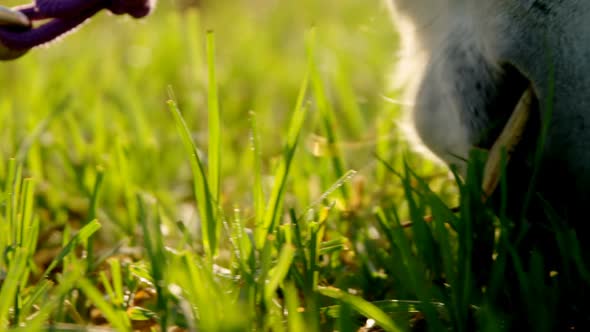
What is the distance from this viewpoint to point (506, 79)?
1.29 metres

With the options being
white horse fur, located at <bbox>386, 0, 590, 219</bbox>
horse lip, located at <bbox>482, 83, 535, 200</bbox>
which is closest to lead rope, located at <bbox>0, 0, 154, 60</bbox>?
white horse fur, located at <bbox>386, 0, 590, 219</bbox>

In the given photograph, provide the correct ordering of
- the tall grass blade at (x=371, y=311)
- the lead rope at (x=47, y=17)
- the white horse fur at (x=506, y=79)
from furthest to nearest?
the lead rope at (x=47, y=17)
the white horse fur at (x=506, y=79)
the tall grass blade at (x=371, y=311)

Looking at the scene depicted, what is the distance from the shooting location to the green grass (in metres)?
1.12

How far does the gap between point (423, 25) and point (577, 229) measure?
45 centimetres

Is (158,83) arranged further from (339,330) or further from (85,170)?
(339,330)

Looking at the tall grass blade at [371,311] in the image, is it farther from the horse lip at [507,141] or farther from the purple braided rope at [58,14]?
the purple braided rope at [58,14]

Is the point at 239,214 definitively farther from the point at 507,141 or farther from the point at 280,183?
the point at 507,141

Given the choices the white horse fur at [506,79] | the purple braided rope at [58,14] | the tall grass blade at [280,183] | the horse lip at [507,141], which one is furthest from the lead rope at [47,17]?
the horse lip at [507,141]

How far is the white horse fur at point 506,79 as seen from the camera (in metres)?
1.18

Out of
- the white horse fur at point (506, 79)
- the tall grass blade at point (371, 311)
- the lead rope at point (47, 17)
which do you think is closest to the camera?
the tall grass blade at point (371, 311)

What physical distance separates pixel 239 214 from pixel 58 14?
43cm

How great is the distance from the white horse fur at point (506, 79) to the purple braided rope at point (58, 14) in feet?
1.59

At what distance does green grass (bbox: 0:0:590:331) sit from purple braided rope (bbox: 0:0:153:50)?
0.19 m

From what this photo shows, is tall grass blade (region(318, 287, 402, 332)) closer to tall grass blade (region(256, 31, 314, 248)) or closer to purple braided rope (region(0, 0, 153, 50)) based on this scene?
tall grass blade (region(256, 31, 314, 248))
